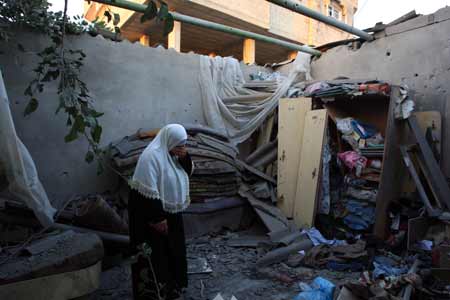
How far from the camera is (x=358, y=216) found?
416 cm

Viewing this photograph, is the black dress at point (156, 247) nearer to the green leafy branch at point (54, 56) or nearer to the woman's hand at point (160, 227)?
the woman's hand at point (160, 227)

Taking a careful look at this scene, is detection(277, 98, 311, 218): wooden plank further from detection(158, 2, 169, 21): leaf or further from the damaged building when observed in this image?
detection(158, 2, 169, 21): leaf

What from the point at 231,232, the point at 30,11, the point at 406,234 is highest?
the point at 30,11

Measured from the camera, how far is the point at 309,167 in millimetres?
4484

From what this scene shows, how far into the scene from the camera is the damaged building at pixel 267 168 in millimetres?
3086

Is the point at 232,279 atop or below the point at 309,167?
below

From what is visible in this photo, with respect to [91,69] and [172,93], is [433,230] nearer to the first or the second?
[172,93]

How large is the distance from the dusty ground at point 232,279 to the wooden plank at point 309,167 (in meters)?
0.96

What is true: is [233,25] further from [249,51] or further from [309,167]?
[309,167]

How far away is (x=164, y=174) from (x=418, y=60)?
4087 millimetres

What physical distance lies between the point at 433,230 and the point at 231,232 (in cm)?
255

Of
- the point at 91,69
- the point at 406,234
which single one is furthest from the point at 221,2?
the point at 406,234

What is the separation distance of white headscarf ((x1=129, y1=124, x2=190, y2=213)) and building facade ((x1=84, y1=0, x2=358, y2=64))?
6.70 meters

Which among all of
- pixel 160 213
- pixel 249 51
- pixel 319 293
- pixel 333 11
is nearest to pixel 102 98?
pixel 160 213
